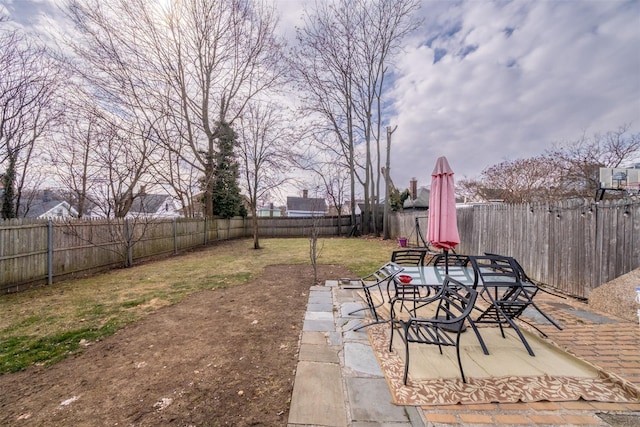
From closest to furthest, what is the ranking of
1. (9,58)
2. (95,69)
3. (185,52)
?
(9,58) → (95,69) → (185,52)

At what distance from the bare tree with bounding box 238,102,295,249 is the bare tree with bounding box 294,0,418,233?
4.29 metres

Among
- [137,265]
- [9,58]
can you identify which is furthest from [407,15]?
[137,265]

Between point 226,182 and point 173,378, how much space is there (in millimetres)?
15795

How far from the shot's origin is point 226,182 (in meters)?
17.0

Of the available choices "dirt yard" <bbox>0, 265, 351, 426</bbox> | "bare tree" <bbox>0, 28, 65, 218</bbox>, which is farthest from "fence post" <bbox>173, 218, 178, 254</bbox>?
"dirt yard" <bbox>0, 265, 351, 426</bbox>

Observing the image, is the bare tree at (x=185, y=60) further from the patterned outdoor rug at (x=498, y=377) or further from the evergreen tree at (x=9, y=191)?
the patterned outdoor rug at (x=498, y=377)

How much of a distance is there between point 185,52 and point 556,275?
51.0 ft

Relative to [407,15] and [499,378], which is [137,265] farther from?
[407,15]

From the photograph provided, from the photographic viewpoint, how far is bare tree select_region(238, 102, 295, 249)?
40.0 feet

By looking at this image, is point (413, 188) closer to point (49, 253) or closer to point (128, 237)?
point (128, 237)

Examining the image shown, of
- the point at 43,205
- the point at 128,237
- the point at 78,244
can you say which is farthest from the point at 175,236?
the point at 43,205

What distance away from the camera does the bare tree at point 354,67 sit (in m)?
14.8

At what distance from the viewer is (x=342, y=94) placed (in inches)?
690

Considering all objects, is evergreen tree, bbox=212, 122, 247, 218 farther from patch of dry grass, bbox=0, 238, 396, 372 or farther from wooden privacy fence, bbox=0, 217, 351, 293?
patch of dry grass, bbox=0, 238, 396, 372
